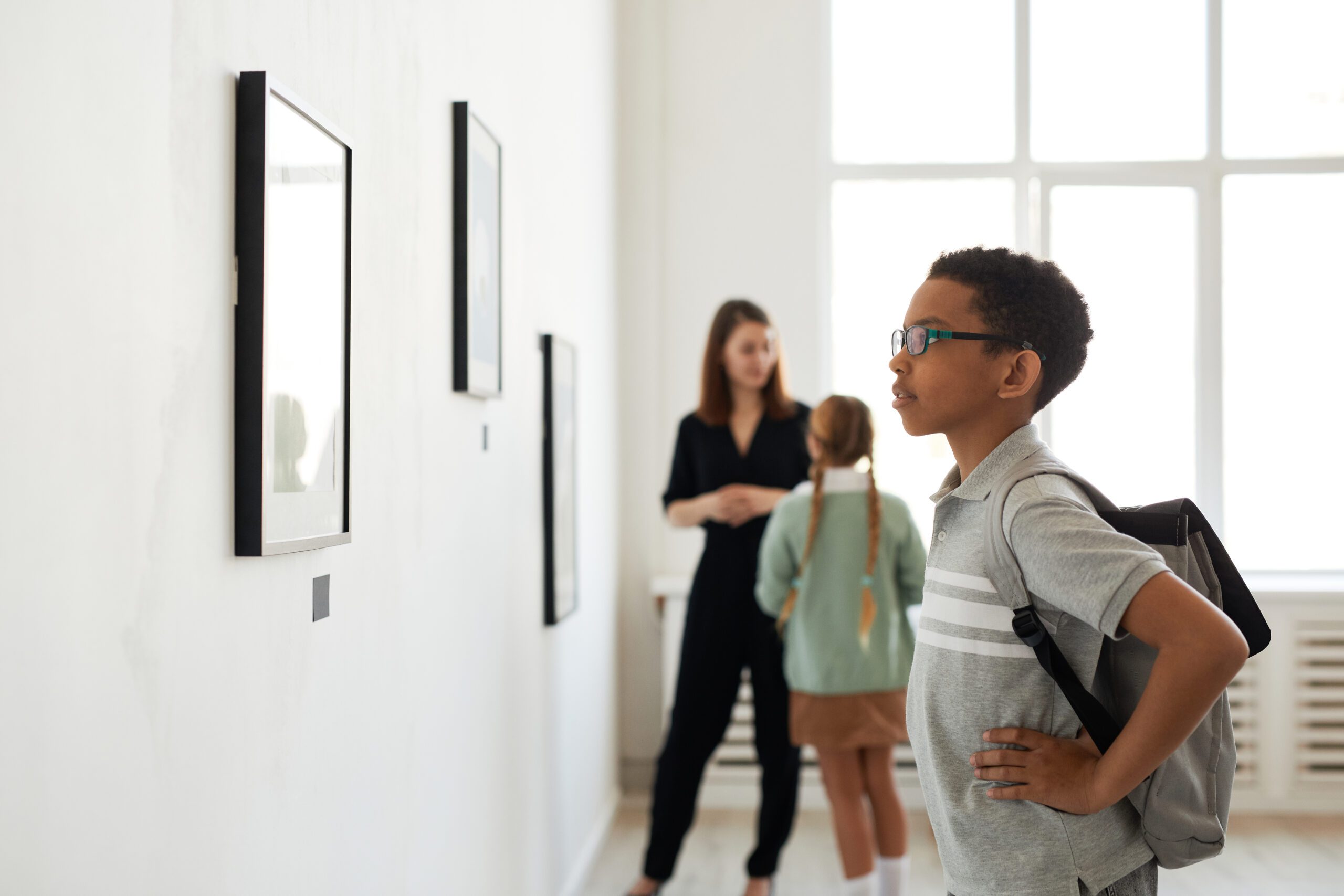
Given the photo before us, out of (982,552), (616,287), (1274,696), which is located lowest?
(1274,696)

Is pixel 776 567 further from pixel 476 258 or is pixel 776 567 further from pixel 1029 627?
pixel 1029 627

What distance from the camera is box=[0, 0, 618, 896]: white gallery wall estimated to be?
65cm

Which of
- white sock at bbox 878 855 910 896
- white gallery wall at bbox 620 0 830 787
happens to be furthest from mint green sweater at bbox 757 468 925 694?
white gallery wall at bbox 620 0 830 787

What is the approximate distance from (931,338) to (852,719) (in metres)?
1.42

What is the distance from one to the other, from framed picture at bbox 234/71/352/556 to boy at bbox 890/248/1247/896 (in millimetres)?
634

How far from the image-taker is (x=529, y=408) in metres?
2.29

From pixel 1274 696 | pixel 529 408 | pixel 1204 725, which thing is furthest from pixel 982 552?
pixel 1274 696

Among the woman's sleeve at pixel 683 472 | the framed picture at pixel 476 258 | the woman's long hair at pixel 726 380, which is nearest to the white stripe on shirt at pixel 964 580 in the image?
the framed picture at pixel 476 258

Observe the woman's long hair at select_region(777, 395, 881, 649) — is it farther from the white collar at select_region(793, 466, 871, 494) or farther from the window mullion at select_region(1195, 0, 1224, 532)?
the window mullion at select_region(1195, 0, 1224, 532)

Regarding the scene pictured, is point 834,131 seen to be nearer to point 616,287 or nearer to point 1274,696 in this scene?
point 616,287

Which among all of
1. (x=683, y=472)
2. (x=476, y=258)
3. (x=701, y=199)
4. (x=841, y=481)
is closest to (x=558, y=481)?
(x=683, y=472)

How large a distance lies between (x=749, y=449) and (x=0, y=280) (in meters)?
2.25

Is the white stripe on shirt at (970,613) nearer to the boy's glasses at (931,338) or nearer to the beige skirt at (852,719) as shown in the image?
the boy's glasses at (931,338)

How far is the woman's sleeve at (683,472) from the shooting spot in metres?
2.87
